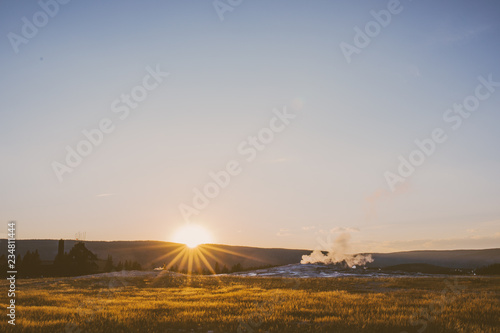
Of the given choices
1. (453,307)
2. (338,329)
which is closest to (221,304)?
(338,329)

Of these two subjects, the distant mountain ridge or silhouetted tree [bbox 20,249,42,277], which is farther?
the distant mountain ridge

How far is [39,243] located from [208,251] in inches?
3408

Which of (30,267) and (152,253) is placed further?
(152,253)

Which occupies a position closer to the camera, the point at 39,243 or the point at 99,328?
the point at 99,328

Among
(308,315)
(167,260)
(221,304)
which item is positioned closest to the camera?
(308,315)

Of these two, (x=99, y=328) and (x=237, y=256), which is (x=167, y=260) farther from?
(x=99, y=328)

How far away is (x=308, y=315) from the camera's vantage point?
14914 mm

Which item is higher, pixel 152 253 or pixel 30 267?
pixel 30 267

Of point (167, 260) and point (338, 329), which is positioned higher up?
point (338, 329)

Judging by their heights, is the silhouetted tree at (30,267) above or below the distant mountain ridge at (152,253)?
above

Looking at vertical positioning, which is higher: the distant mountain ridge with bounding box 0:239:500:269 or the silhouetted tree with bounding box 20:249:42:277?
the silhouetted tree with bounding box 20:249:42:277

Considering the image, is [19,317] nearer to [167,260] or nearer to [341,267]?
[341,267]

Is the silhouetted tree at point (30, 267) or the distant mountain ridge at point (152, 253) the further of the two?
the distant mountain ridge at point (152, 253)

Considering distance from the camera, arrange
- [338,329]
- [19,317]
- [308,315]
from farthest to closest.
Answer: [308,315]
[19,317]
[338,329]
